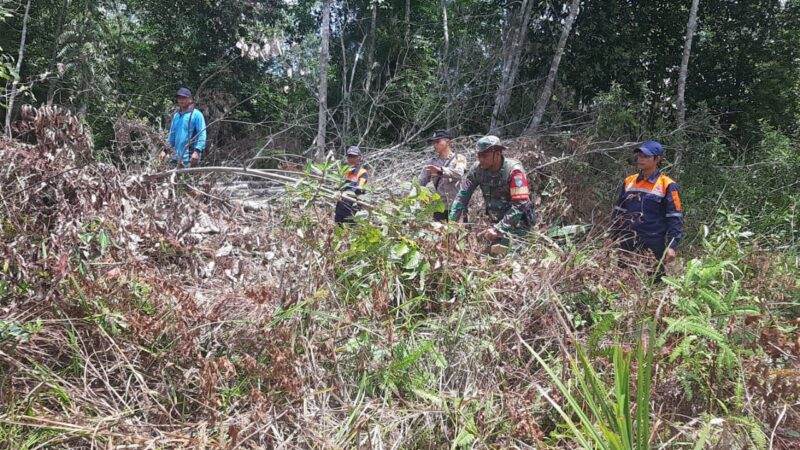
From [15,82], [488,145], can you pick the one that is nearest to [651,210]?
[488,145]

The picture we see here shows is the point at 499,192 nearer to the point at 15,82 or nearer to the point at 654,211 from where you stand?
the point at 654,211

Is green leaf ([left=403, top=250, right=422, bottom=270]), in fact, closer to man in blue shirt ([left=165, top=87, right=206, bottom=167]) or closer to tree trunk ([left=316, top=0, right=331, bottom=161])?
man in blue shirt ([left=165, top=87, right=206, bottom=167])

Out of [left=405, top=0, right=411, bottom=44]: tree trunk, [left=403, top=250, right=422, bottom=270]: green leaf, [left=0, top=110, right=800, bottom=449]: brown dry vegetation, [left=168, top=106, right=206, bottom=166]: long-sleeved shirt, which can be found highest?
[left=405, top=0, right=411, bottom=44]: tree trunk

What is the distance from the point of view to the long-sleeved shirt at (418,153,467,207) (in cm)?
446

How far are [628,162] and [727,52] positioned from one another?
547cm

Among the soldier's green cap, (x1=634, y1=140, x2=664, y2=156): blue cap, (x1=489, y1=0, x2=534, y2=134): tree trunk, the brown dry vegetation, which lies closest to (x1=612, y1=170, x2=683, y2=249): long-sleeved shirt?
(x1=634, y1=140, x2=664, y2=156): blue cap

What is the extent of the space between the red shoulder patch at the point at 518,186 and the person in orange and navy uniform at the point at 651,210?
0.67 meters

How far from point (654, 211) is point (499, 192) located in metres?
1.09

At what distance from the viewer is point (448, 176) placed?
4500 millimetres

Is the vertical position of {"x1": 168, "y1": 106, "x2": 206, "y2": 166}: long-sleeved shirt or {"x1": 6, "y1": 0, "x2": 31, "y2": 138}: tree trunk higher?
{"x1": 6, "y1": 0, "x2": 31, "y2": 138}: tree trunk

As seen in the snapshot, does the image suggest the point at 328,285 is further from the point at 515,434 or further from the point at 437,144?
the point at 437,144

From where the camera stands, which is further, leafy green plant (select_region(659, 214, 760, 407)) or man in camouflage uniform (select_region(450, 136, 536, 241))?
man in camouflage uniform (select_region(450, 136, 536, 241))

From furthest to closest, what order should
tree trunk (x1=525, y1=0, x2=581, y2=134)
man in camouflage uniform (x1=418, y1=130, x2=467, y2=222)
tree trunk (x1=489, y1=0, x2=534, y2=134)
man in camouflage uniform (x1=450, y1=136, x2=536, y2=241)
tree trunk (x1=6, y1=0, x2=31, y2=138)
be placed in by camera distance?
tree trunk (x1=489, y1=0, x2=534, y2=134), tree trunk (x1=525, y1=0, x2=581, y2=134), man in camouflage uniform (x1=418, y1=130, x2=467, y2=222), man in camouflage uniform (x1=450, y1=136, x2=536, y2=241), tree trunk (x1=6, y1=0, x2=31, y2=138)

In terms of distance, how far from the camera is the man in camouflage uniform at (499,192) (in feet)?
11.4
